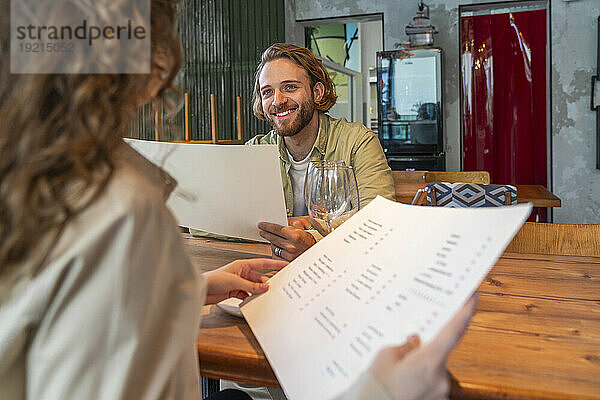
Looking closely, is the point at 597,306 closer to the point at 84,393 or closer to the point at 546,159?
the point at 84,393

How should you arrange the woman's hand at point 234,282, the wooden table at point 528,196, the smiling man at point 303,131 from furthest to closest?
the wooden table at point 528,196 → the smiling man at point 303,131 → the woman's hand at point 234,282

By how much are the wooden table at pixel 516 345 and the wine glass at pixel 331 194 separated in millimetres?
361

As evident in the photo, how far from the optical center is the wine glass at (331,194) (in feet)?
4.24

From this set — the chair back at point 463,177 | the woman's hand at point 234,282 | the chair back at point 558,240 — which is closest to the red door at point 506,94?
the chair back at point 463,177

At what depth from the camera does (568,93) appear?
5434 mm

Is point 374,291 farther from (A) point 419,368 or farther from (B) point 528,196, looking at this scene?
(B) point 528,196

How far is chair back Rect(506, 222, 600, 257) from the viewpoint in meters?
1.57

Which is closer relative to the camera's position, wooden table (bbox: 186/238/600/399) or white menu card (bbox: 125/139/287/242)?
wooden table (bbox: 186/238/600/399)

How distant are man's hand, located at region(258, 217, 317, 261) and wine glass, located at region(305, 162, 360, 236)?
0.05 meters

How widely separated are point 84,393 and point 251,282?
481mm

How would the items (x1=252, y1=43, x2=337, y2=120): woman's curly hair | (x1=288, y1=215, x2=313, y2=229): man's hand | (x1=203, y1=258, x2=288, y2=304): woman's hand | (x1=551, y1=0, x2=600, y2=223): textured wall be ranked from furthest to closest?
(x1=551, y1=0, x2=600, y2=223): textured wall < (x1=252, y1=43, x2=337, y2=120): woman's curly hair < (x1=288, y1=215, x2=313, y2=229): man's hand < (x1=203, y1=258, x2=288, y2=304): woman's hand

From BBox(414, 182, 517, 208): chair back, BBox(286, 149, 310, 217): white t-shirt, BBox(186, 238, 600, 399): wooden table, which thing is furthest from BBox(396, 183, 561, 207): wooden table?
BBox(186, 238, 600, 399): wooden table

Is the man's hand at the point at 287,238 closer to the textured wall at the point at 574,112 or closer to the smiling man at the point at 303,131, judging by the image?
the smiling man at the point at 303,131

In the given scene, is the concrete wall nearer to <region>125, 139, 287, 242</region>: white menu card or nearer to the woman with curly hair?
<region>125, 139, 287, 242</region>: white menu card
